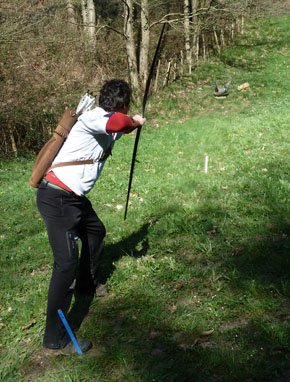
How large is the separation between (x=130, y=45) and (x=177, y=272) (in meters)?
12.5

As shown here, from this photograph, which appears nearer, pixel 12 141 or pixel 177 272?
pixel 177 272

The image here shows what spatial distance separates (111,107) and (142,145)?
6911 millimetres

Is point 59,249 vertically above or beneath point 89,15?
beneath

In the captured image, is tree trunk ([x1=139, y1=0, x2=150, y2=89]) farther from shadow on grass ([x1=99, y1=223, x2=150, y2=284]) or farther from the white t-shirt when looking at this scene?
the white t-shirt

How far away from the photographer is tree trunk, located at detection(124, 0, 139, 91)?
1371 centimetres

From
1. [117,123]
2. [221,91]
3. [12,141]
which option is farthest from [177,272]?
[221,91]

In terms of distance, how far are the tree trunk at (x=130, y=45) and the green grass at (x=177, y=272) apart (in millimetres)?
6955

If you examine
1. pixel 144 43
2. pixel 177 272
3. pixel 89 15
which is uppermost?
pixel 89 15

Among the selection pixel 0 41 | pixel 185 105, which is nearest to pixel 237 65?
pixel 185 105

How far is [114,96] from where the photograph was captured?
308 centimetres

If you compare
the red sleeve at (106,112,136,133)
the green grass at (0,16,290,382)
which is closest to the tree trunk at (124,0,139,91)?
the green grass at (0,16,290,382)

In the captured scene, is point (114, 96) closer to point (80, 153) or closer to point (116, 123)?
point (116, 123)

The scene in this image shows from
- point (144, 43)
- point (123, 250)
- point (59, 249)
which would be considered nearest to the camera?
point (59, 249)

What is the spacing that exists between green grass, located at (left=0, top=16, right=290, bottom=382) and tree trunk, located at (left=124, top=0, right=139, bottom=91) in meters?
6.95
